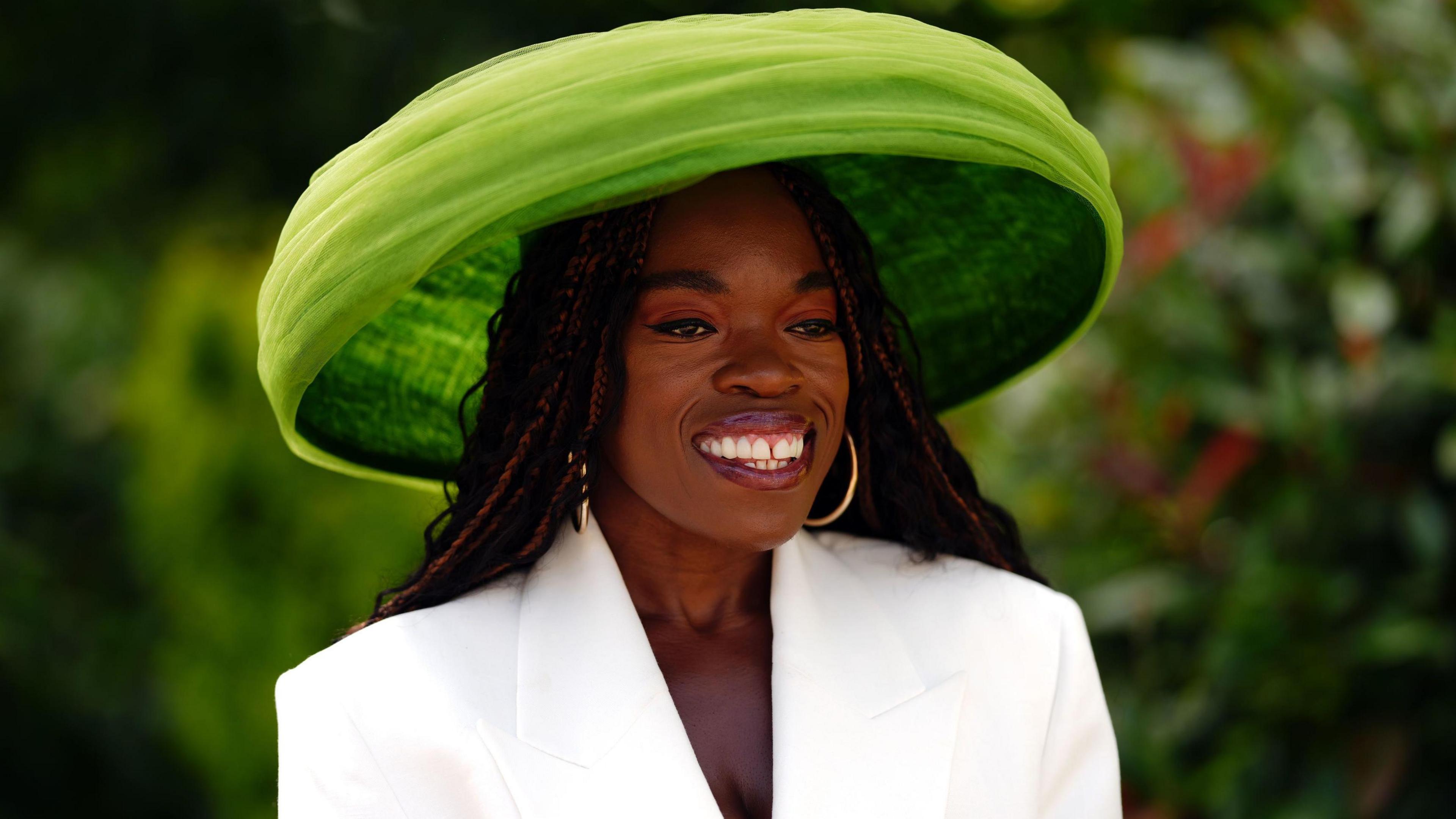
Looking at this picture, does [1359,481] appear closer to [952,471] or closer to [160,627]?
[952,471]

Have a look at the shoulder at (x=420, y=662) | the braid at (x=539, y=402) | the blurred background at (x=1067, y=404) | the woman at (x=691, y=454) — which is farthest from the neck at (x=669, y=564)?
the blurred background at (x=1067, y=404)

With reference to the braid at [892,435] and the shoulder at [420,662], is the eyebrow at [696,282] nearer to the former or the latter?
the braid at [892,435]

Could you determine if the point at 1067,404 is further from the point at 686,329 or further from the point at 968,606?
the point at 686,329

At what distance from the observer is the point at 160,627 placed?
5371 mm

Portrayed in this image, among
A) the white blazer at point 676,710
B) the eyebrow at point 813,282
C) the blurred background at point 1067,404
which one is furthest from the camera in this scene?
the blurred background at point 1067,404

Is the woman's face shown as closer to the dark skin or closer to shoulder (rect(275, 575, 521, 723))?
the dark skin

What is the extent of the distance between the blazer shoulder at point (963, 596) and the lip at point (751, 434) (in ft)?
1.34

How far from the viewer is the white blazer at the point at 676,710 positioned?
2.03m

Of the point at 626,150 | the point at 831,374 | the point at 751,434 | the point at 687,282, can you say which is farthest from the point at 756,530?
the point at 626,150

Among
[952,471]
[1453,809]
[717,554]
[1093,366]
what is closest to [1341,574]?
[1453,809]

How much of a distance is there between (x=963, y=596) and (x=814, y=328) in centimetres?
52

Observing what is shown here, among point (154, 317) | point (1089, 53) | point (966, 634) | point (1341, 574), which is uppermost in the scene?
point (1089, 53)

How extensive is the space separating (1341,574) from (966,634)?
5.62 ft

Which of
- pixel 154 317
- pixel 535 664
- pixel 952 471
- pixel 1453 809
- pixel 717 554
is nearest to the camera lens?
pixel 535 664
